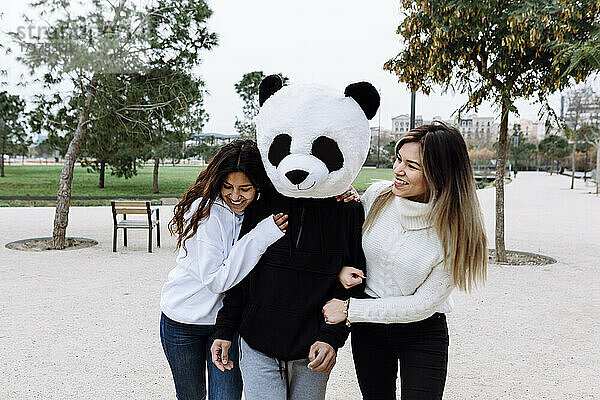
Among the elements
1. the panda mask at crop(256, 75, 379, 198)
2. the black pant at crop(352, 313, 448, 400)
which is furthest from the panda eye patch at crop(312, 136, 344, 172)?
the black pant at crop(352, 313, 448, 400)

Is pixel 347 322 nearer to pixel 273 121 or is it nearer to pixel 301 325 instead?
Answer: pixel 301 325

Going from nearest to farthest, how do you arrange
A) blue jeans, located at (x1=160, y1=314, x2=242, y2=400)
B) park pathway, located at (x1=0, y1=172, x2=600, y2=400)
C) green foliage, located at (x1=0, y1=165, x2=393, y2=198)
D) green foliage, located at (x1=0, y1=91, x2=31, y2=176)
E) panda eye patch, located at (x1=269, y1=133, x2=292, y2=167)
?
1. panda eye patch, located at (x1=269, y1=133, x2=292, y2=167)
2. blue jeans, located at (x1=160, y1=314, x2=242, y2=400)
3. park pathway, located at (x1=0, y1=172, x2=600, y2=400)
4. green foliage, located at (x1=0, y1=165, x2=393, y2=198)
5. green foliage, located at (x1=0, y1=91, x2=31, y2=176)

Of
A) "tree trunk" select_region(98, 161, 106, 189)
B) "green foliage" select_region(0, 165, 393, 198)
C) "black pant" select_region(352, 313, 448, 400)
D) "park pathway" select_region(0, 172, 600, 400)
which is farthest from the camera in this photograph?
"tree trunk" select_region(98, 161, 106, 189)

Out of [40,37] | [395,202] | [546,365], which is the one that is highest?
[40,37]

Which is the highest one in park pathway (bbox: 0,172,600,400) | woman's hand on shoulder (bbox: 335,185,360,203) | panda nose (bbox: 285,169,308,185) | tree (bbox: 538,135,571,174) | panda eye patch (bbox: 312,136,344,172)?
tree (bbox: 538,135,571,174)

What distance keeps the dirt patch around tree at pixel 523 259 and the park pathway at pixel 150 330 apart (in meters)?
0.23

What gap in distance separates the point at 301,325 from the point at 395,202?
2.20 ft

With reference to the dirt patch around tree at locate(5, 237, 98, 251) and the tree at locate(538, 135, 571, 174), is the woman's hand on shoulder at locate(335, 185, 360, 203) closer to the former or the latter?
the dirt patch around tree at locate(5, 237, 98, 251)

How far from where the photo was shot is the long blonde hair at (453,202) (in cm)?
222

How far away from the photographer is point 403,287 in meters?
2.29

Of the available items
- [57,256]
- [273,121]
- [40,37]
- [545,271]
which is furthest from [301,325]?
[40,37]

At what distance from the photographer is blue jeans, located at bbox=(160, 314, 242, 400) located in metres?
2.42

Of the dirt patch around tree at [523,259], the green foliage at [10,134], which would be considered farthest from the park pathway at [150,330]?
the green foliage at [10,134]

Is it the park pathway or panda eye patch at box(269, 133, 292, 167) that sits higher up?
panda eye patch at box(269, 133, 292, 167)
